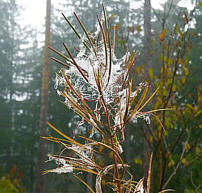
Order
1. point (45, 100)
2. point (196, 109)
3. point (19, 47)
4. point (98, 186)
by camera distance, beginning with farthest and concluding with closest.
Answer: point (19, 47)
point (45, 100)
point (196, 109)
point (98, 186)

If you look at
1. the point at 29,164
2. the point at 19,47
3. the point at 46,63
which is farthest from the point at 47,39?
the point at 29,164

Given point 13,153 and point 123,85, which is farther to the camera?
point 13,153

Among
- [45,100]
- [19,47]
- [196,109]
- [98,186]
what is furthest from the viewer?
[19,47]

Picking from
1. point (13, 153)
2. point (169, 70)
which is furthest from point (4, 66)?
point (169, 70)

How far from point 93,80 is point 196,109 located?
1490mm

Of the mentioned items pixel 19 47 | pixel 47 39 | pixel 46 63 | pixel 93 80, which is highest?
pixel 19 47

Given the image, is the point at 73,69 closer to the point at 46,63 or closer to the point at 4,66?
the point at 46,63

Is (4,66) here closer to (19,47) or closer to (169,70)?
(19,47)

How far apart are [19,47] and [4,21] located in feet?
4.85

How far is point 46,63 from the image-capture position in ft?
21.1

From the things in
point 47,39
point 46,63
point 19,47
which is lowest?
point 46,63

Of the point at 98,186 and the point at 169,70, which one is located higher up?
the point at 169,70

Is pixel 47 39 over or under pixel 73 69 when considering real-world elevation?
over

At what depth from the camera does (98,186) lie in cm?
67
